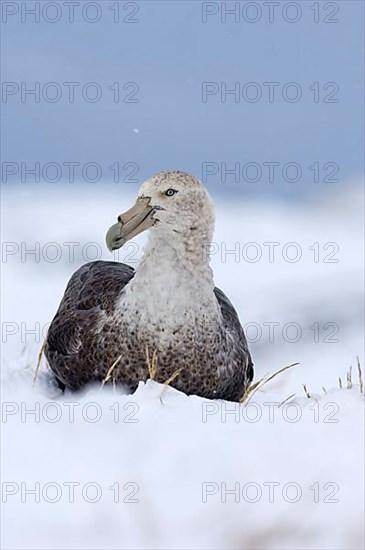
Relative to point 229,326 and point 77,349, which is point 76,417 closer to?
point 77,349

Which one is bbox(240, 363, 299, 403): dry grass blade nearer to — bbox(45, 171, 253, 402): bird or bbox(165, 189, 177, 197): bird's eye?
bbox(45, 171, 253, 402): bird

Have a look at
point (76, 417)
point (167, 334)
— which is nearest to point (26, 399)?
point (76, 417)

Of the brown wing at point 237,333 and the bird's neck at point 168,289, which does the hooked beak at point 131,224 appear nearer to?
the bird's neck at point 168,289

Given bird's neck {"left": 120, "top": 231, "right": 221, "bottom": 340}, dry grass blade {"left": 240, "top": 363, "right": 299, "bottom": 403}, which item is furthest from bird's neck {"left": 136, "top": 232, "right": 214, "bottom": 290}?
dry grass blade {"left": 240, "top": 363, "right": 299, "bottom": 403}

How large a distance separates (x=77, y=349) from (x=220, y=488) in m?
1.58

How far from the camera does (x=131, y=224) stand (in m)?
5.00

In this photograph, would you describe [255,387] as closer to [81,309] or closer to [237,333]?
[237,333]

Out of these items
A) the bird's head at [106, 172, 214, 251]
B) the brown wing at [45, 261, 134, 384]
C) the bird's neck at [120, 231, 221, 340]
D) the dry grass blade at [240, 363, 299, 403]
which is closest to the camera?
the bird's head at [106, 172, 214, 251]

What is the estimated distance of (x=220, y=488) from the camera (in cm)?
390

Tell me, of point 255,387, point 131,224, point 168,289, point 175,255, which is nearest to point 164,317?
point 168,289

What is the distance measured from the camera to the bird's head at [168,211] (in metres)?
4.98

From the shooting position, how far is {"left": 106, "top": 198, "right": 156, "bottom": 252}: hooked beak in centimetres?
500

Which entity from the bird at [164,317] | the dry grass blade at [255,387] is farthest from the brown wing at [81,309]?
the dry grass blade at [255,387]

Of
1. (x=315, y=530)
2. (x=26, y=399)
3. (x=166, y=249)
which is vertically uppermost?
(x=166, y=249)
